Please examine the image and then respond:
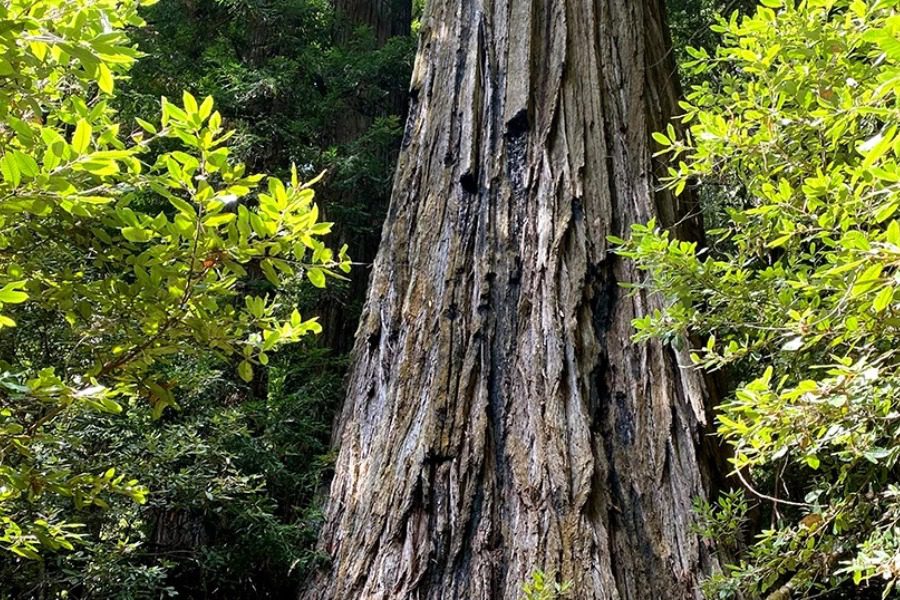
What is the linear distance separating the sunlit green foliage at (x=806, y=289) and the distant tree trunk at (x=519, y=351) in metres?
0.49

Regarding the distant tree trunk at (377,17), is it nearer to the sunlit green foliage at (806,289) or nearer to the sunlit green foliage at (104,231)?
the sunlit green foliage at (806,289)

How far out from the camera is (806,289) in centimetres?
179

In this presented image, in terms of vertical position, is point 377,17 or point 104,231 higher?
point 377,17

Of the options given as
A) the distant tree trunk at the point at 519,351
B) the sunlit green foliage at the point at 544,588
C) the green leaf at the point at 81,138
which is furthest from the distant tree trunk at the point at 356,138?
the green leaf at the point at 81,138

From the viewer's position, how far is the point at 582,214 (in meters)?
3.26

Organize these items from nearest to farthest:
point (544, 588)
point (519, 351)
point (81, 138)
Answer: point (81, 138) < point (544, 588) < point (519, 351)

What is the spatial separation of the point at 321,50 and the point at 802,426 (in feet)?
14.3

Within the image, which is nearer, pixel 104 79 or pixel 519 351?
pixel 104 79

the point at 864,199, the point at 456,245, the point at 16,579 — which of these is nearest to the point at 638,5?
the point at 456,245

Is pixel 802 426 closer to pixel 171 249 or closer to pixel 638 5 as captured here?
pixel 171 249

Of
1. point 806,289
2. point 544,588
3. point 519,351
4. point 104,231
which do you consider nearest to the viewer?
point 104,231

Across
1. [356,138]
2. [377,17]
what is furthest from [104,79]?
[377,17]

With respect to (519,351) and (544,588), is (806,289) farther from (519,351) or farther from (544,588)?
(519,351)

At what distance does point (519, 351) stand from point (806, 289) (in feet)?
4.52
